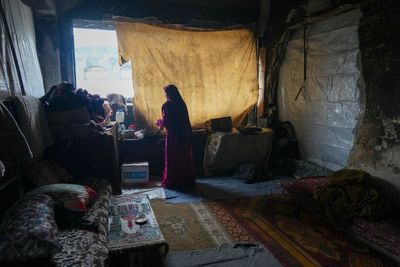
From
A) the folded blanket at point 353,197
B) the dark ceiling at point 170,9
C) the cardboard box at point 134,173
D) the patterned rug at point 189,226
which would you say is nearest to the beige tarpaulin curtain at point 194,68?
the dark ceiling at point 170,9

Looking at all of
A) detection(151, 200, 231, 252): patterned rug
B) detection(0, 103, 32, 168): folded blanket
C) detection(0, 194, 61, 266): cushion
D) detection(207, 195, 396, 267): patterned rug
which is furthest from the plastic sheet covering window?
detection(207, 195, 396, 267): patterned rug

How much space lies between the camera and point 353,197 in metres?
2.70

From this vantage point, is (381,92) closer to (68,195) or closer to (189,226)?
(189,226)

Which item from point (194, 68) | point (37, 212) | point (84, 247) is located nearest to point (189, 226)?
point (84, 247)

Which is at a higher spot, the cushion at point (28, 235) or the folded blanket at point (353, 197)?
the cushion at point (28, 235)

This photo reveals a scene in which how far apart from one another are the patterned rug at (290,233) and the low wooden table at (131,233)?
Answer: 0.81 metres

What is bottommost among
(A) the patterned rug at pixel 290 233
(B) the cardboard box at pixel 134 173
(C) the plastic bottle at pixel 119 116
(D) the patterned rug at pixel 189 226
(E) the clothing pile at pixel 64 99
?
(A) the patterned rug at pixel 290 233

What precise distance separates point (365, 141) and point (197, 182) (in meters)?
2.17

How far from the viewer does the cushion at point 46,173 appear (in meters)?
2.44

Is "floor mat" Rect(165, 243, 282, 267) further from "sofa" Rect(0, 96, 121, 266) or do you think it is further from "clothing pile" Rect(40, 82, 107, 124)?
"clothing pile" Rect(40, 82, 107, 124)

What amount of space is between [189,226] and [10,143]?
165cm

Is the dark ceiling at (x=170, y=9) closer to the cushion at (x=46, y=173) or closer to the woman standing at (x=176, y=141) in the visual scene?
the woman standing at (x=176, y=141)

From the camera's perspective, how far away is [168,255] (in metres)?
2.29

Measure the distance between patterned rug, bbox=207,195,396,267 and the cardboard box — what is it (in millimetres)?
1144
